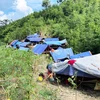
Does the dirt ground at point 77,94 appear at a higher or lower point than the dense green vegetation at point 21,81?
lower

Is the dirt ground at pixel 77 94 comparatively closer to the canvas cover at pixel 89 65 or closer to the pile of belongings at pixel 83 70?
the pile of belongings at pixel 83 70

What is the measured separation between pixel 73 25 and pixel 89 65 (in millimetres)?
16868

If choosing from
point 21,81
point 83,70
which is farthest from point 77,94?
point 21,81

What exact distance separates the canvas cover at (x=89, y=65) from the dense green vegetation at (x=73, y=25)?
7.54 m

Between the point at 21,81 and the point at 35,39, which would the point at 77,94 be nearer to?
the point at 21,81

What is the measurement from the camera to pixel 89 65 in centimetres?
1088

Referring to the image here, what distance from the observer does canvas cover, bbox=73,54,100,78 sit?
1048 cm

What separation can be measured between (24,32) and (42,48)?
1220cm

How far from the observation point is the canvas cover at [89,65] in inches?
412

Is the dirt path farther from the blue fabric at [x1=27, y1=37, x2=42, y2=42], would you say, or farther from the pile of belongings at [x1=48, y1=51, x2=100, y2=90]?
the blue fabric at [x1=27, y1=37, x2=42, y2=42]

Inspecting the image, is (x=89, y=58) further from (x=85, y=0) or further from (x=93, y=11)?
(x=85, y=0)

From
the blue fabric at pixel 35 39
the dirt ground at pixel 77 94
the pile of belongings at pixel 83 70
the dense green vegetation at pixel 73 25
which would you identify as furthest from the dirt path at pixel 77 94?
the blue fabric at pixel 35 39

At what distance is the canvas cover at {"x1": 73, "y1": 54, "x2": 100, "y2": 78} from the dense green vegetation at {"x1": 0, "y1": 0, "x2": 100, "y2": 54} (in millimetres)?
7536

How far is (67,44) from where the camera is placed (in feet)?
80.1
